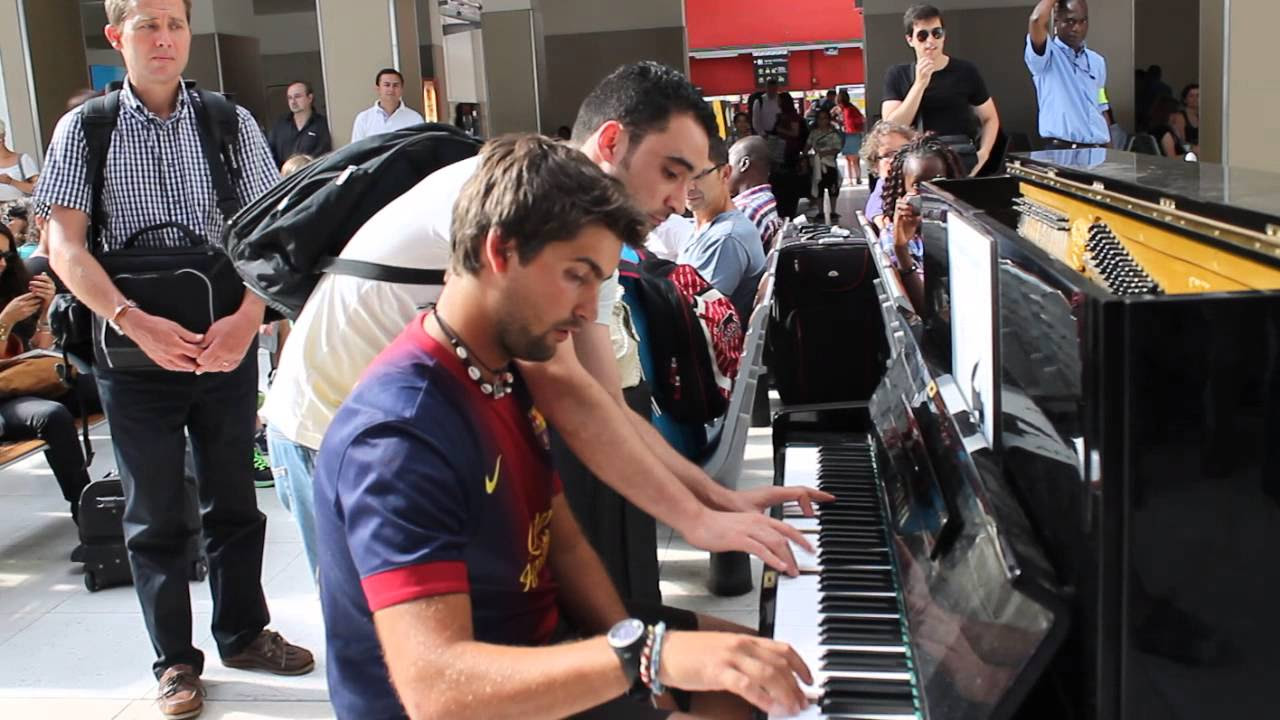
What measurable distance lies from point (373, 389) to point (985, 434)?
37.9 inches

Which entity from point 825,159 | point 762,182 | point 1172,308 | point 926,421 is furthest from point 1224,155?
point 1172,308

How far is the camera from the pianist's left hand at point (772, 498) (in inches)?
83.6

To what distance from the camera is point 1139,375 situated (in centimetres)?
112

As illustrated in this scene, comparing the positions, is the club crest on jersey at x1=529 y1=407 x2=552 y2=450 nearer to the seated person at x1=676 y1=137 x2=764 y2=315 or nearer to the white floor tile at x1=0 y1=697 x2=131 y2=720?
the white floor tile at x1=0 y1=697 x2=131 y2=720

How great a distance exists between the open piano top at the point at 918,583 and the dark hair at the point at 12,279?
4.33 m

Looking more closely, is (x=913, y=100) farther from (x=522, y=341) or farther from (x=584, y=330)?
(x=522, y=341)

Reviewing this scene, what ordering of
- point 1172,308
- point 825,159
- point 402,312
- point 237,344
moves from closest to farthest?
point 1172,308
point 402,312
point 237,344
point 825,159

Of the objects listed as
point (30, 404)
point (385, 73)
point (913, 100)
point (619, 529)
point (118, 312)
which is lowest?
point (619, 529)

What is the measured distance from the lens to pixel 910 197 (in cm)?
384

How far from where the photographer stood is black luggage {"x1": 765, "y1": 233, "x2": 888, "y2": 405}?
14.9 feet

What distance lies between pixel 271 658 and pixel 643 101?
7.33ft

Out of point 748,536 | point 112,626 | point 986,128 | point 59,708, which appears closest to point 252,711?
point 59,708

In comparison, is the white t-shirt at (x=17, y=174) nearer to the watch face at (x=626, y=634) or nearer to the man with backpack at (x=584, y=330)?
the man with backpack at (x=584, y=330)

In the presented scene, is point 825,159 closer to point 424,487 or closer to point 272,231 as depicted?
point 272,231
